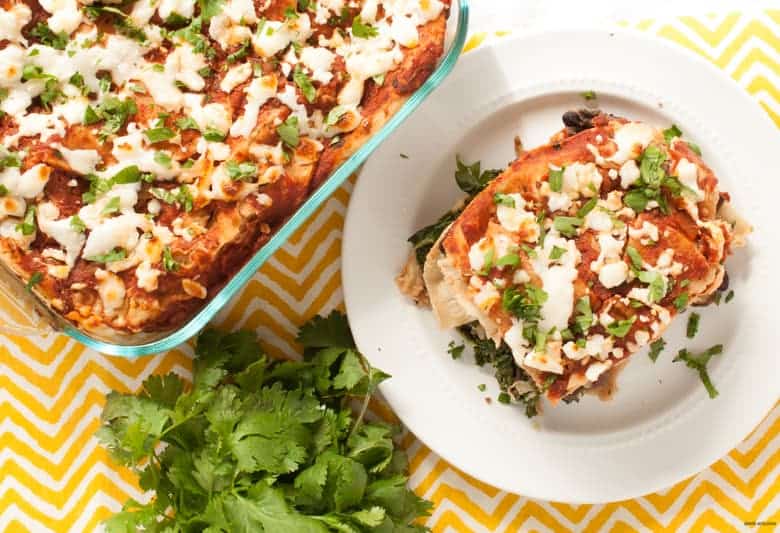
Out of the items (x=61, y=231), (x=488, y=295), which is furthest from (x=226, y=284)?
(x=488, y=295)

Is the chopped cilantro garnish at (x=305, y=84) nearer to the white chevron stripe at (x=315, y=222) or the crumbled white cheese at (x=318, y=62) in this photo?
the crumbled white cheese at (x=318, y=62)

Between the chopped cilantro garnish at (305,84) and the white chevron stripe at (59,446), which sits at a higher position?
the chopped cilantro garnish at (305,84)

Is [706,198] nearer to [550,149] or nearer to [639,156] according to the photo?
[639,156]

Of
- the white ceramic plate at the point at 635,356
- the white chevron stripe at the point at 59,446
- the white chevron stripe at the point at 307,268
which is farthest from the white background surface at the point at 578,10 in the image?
the white chevron stripe at the point at 59,446

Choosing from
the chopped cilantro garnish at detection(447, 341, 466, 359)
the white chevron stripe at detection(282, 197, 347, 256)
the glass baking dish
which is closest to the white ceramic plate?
the chopped cilantro garnish at detection(447, 341, 466, 359)

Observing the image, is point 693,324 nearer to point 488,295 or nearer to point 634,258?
point 634,258

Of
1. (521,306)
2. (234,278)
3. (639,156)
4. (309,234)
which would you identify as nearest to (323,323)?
(309,234)

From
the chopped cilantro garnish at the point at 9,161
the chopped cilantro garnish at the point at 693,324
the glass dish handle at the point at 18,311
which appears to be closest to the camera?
the chopped cilantro garnish at the point at 9,161
